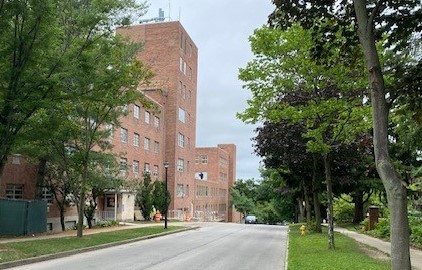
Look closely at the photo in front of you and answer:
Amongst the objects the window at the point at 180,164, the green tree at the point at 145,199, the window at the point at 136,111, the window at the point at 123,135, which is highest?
the window at the point at 136,111

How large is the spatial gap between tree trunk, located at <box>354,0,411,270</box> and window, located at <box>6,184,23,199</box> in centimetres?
2593

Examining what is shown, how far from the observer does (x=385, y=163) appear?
6.61 metres

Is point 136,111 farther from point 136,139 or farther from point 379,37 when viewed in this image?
point 379,37

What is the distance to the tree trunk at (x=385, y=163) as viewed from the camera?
20.8ft

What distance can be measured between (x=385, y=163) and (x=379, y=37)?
9.60 ft

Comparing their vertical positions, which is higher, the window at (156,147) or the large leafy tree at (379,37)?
the window at (156,147)

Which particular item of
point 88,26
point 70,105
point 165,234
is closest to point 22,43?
point 88,26

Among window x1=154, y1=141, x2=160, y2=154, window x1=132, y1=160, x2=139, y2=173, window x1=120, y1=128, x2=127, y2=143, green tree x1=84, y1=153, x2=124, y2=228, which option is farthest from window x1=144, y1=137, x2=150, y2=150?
green tree x1=84, y1=153, x2=124, y2=228

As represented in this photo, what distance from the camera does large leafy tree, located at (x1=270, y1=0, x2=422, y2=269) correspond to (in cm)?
636

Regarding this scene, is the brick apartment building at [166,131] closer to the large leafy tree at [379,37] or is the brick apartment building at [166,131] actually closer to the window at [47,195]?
the window at [47,195]

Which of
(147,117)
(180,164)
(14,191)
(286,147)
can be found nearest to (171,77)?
(147,117)

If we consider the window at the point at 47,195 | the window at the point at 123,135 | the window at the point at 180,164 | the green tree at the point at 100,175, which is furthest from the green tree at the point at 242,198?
the window at the point at 47,195

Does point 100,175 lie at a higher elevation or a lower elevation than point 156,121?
lower

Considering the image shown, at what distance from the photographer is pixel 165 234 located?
1116 inches
